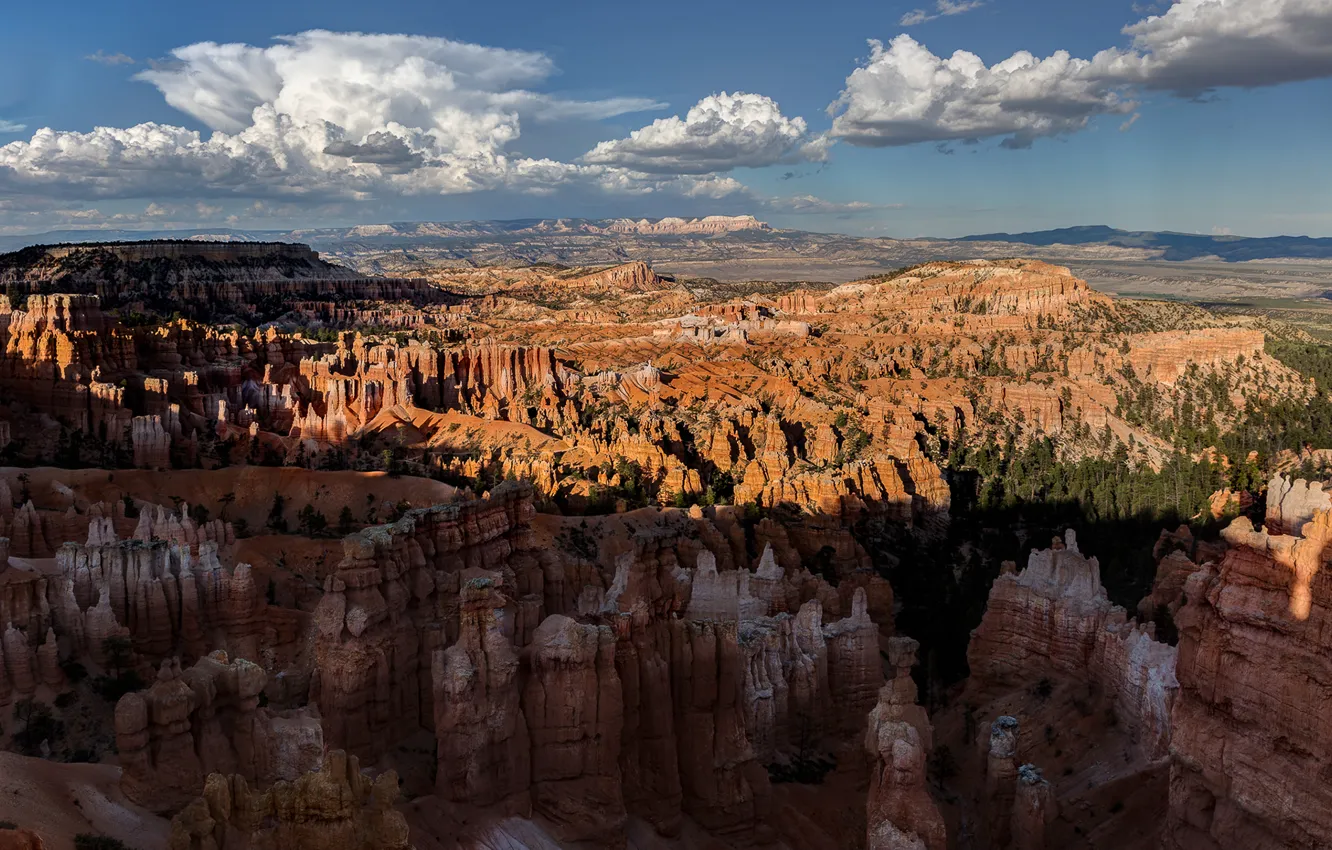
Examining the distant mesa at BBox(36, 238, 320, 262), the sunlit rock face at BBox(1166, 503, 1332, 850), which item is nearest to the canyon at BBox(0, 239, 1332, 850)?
the sunlit rock face at BBox(1166, 503, 1332, 850)

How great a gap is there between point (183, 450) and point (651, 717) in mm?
44147

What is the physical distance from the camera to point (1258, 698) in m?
15.9

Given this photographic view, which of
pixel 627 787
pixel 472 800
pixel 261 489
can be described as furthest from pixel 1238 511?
pixel 261 489

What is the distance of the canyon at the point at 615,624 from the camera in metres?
16.6

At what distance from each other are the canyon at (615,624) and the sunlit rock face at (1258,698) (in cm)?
5

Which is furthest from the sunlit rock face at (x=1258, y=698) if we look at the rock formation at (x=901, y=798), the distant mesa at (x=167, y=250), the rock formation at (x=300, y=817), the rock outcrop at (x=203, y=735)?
the distant mesa at (x=167, y=250)

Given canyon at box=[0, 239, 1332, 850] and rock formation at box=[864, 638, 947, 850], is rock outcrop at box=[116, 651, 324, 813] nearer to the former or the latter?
canyon at box=[0, 239, 1332, 850]

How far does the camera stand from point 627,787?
21203 millimetres

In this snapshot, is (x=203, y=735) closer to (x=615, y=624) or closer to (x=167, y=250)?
(x=615, y=624)

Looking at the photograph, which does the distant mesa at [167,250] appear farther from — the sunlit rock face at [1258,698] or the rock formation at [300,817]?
the sunlit rock face at [1258,698]

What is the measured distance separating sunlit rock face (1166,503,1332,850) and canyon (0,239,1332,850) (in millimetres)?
55

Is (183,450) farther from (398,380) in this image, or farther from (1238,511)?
(1238,511)

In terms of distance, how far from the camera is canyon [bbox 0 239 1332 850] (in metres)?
16.6

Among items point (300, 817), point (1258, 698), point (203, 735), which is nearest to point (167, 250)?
point (203, 735)
